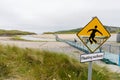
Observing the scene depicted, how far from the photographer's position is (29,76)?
815 centimetres

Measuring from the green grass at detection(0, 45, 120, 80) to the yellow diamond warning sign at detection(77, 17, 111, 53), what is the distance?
178cm

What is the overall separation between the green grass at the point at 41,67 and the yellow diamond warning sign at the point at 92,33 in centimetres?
178

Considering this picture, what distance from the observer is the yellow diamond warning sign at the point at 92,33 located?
679 cm

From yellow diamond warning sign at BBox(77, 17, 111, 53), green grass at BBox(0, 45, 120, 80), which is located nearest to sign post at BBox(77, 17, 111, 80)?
yellow diamond warning sign at BBox(77, 17, 111, 53)

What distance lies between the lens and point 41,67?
8750 millimetres

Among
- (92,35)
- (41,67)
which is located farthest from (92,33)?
(41,67)

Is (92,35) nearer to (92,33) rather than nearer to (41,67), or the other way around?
(92,33)

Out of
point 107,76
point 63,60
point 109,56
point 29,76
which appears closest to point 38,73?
point 29,76

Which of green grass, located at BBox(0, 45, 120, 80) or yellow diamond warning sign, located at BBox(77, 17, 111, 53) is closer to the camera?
yellow diamond warning sign, located at BBox(77, 17, 111, 53)

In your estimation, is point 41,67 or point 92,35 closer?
point 92,35

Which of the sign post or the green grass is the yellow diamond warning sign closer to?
the sign post

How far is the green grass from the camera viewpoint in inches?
325

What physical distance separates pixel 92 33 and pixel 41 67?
2433 millimetres

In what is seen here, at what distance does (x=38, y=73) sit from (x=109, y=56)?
1286 centimetres
